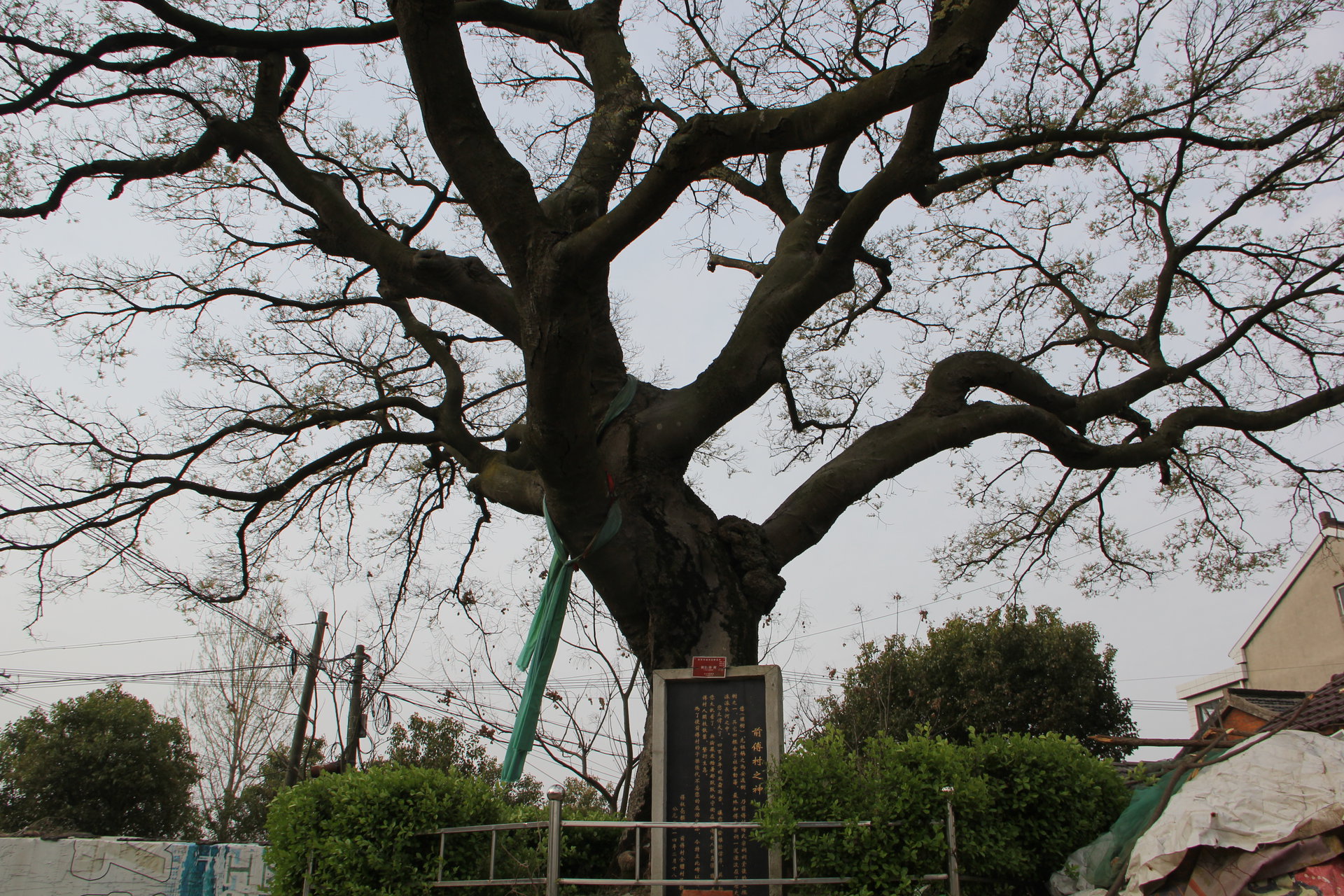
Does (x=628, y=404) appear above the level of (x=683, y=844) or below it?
above

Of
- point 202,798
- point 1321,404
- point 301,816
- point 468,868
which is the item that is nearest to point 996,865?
point 468,868

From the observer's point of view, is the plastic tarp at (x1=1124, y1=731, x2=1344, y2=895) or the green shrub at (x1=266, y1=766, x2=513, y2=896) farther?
the green shrub at (x1=266, y1=766, x2=513, y2=896)

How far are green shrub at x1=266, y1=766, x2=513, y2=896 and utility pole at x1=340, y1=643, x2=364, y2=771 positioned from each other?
7.41 m

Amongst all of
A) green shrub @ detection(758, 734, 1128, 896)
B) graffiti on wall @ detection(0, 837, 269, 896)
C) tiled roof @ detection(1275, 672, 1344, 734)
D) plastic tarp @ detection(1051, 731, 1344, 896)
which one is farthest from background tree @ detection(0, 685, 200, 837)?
tiled roof @ detection(1275, 672, 1344, 734)

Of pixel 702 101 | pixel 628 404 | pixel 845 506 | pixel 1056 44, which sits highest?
pixel 1056 44

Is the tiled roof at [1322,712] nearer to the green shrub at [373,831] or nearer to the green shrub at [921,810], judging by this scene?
the green shrub at [921,810]

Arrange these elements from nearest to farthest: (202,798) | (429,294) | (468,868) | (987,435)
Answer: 1. (468,868)
2. (429,294)
3. (987,435)
4. (202,798)

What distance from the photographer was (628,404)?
6758mm

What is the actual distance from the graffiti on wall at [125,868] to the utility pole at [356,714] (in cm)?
167

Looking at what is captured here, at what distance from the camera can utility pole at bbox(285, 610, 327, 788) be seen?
42.4 ft

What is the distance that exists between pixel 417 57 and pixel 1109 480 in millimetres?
8222

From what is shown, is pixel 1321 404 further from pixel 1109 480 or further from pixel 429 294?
pixel 429 294

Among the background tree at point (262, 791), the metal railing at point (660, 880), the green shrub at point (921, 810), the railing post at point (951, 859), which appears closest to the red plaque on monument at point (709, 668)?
the green shrub at point (921, 810)

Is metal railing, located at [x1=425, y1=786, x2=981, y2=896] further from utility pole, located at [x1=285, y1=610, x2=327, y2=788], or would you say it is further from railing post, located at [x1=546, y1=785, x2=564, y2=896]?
utility pole, located at [x1=285, y1=610, x2=327, y2=788]
